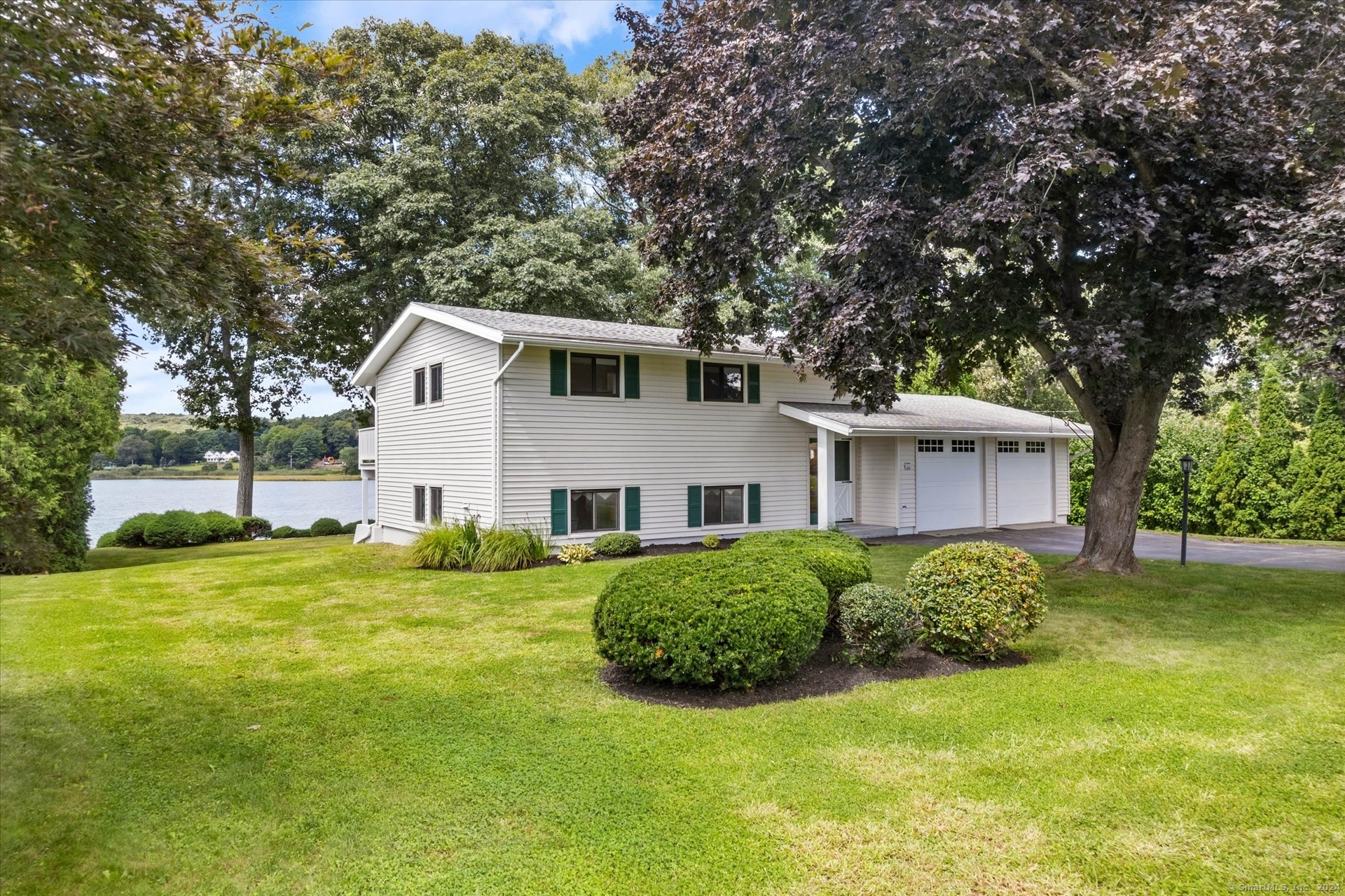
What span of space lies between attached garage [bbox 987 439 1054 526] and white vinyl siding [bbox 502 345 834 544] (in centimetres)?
530

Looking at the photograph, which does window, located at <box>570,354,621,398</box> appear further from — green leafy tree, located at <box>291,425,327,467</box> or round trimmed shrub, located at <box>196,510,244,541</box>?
round trimmed shrub, located at <box>196,510,244,541</box>

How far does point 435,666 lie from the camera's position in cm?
682

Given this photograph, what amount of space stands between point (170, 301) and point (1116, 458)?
476 inches

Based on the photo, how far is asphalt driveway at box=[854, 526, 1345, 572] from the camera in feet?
45.1

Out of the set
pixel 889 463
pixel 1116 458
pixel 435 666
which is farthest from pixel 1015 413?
pixel 435 666

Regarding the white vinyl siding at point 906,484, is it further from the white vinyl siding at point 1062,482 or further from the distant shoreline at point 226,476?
the distant shoreline at point 226,476

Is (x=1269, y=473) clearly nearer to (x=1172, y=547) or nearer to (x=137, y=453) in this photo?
(x=1172, y=547)

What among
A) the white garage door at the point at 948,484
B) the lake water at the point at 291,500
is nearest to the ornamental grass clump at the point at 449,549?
the lake water at the point at 291,500

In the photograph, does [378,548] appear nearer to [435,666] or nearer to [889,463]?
[435,666]

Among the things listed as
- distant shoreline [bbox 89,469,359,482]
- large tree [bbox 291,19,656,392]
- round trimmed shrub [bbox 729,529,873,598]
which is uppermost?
large tree [bbox 291,19,656,392]

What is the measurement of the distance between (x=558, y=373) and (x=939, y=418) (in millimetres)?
10014

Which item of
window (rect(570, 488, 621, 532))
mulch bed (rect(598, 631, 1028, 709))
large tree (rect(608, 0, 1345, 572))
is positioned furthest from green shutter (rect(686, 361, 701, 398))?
mulch bed (rect(598, 631, 1028, 709))

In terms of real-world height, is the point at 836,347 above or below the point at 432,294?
below

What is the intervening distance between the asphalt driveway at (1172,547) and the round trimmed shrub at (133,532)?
755 inches
